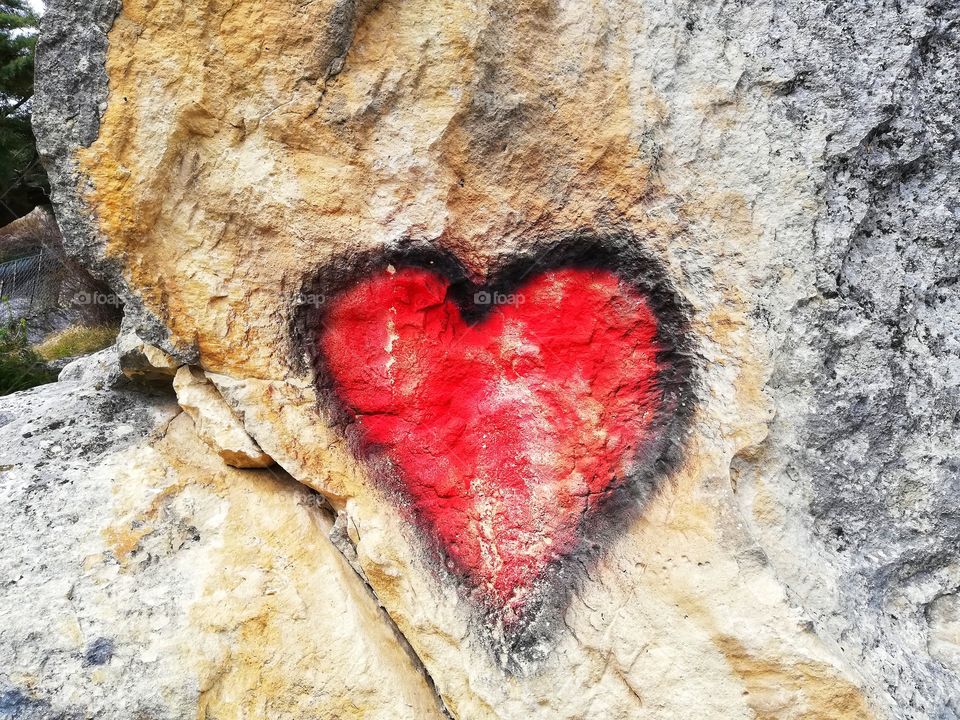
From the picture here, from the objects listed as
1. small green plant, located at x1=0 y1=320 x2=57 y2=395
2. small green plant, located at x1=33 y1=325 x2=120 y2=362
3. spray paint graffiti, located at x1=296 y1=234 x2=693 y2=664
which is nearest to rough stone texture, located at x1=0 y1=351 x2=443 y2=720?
spray paint graffiti, located at x1=296 y1=234 x2=693 y2=664

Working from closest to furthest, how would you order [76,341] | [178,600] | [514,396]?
1. [178,600]
2. [514,396]
3. [76,341]

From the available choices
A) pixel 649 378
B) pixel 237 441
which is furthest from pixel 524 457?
pixel 237 441

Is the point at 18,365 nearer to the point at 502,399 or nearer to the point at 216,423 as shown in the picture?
the point at 216,423

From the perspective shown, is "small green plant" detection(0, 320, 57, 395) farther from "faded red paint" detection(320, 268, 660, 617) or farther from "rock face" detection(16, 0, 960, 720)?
"faded red paint" detection(320, 268, 660, 617)

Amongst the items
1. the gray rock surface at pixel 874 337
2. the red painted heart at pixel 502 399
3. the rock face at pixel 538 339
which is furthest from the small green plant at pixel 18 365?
the gray rock surface at pixel 874 337

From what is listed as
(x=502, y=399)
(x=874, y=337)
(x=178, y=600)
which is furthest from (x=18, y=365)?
(x=874, y=337)

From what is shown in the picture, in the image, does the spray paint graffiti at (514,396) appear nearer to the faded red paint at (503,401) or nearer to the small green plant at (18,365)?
the faded red paint at (503,401)

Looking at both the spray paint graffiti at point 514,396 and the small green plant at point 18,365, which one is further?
the small green plant at point 18,365

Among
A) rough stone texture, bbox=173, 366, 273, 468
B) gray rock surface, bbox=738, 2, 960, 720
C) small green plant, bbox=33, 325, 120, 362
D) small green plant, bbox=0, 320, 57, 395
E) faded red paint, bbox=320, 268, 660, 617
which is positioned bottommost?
small green plant, bbox=33, 325, 120, 362
